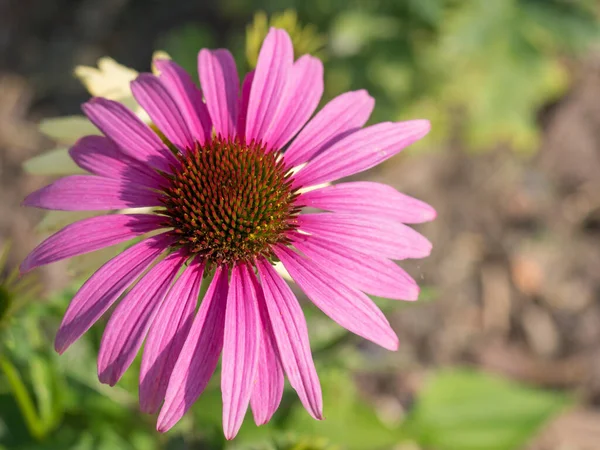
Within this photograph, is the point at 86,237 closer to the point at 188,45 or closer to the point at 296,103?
the point at 296,103

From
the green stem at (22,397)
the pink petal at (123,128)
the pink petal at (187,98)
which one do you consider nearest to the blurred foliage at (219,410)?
the green stem at (22,397)

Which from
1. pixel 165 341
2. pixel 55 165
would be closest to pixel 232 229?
pixel 165 341

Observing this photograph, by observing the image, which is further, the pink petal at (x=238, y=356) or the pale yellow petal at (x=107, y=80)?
the pale yellow petal at (x=107, y=80)

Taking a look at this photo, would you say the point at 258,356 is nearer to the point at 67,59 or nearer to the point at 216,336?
the point at 216,336

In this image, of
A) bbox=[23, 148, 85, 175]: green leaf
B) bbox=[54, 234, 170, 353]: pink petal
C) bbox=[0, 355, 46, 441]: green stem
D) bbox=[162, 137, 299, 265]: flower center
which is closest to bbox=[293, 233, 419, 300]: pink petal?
bbox=[162, 137, 299, 265]: flower center

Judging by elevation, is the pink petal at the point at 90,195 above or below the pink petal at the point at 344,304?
above

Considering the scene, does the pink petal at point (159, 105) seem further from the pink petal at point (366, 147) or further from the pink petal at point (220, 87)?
the pink petal at point (366, 147)

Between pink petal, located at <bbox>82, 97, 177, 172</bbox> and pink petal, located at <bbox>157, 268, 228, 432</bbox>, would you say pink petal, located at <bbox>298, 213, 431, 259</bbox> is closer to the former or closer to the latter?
pink petal, located at <bbox>157, 268, 228, 432</bbox>
